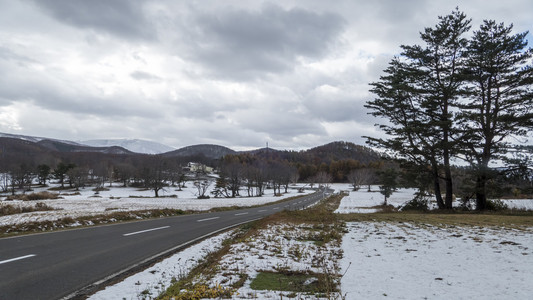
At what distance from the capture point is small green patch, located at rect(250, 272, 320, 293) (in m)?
5.01

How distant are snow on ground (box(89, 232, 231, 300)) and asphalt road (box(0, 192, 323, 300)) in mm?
494

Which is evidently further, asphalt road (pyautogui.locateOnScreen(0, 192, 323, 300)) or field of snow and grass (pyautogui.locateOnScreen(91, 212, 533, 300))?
asphalt road (pyautogui.locateOnScreen(0, 192, 323, 300))

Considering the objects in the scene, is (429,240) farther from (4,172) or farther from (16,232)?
(4,172)

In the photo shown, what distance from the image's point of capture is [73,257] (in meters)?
7.46

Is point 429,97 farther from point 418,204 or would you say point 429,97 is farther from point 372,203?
point 372,203

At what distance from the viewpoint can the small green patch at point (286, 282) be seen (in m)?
Answer: 5.01

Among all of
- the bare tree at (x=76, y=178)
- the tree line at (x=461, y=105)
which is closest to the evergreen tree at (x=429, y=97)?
the tree line at (x=461, y=105)

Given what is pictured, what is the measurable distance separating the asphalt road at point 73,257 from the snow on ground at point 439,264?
5.19 m

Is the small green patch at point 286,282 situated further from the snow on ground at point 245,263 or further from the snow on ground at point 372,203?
the snow on ground at point 372,203

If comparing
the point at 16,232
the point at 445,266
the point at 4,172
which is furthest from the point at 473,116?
the point at 4,172

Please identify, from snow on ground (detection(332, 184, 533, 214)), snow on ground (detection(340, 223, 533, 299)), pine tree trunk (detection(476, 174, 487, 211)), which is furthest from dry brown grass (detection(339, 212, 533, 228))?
snow on ground (detection(332, 184, 533, 214))

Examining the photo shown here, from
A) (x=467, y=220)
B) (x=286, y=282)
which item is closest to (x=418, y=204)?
(x=467, y=220)

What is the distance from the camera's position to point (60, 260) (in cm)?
709

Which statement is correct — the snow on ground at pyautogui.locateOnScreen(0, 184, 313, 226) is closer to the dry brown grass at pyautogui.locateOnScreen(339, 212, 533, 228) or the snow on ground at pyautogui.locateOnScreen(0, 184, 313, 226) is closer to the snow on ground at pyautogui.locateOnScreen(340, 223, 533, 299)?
the snow on ground at pyautogui.locateOnScreen(340, 223, 533, 299)
